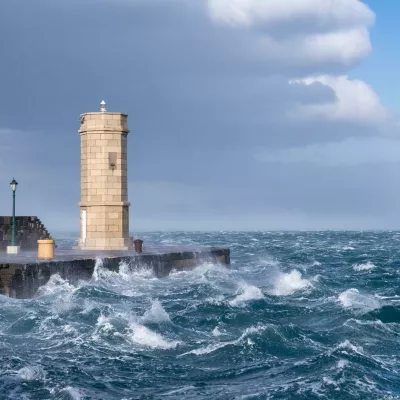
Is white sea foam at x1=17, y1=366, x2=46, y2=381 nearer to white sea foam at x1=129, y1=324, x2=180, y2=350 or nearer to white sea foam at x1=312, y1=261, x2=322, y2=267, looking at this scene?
white sea foam at x1=129, y1=324, x2=180, y2=350

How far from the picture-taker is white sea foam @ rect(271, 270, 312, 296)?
90.7 feet

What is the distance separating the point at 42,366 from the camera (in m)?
14.9

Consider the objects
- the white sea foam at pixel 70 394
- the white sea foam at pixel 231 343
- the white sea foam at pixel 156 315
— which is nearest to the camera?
the white sea foam at pixel 70 394

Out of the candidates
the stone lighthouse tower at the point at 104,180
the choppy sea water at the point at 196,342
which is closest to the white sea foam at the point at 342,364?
the choppy sea water at the point at 196,342

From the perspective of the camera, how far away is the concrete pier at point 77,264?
2400cm

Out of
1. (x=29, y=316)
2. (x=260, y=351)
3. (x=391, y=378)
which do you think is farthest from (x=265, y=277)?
(x=391, y=378)

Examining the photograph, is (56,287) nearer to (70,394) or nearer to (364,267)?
(70,394)

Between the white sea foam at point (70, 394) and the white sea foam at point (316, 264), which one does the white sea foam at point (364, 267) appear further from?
the white sea foam at point (70, 394)

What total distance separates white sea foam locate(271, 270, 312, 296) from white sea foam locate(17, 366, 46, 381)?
13438 mm

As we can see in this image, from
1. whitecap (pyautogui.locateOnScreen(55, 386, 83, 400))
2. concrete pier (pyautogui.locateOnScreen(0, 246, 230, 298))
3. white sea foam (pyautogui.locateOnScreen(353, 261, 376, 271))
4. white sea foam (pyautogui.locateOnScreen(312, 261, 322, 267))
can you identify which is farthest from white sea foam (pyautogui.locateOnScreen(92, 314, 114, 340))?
white sea foam (pyautogui.locateOnScreen(312, 261, 322, 267))

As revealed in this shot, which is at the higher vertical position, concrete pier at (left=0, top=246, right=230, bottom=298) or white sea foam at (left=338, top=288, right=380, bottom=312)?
concrete pier at (left=0, top=246, right=230, bottom=298)

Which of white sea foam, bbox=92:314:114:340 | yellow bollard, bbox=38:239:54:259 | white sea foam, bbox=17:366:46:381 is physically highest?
yellow bollard, bbox=38:239:54:259

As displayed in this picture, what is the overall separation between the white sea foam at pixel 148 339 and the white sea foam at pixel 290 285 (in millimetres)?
9375

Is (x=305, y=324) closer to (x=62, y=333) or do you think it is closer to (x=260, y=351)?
(x=260, y=351)
